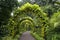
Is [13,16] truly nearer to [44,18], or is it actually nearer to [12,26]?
[12,26]

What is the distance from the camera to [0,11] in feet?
58.4

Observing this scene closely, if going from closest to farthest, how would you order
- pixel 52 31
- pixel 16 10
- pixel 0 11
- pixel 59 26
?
pixel 59 26
pixel 52 31
pixel 0 11
pixel 16 10

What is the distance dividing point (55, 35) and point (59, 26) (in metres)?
0.76

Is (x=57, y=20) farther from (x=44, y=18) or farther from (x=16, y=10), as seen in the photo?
(x=16, y=10)

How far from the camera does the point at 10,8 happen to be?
19141 millimetres

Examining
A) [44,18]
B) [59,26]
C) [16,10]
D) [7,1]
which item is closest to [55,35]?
[59,26]

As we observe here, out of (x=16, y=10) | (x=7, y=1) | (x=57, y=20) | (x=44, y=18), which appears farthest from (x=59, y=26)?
(x=16, y=10)

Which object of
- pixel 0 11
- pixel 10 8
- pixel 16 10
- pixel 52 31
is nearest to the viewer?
pixel 52 31

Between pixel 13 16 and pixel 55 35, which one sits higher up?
pixel 13 16

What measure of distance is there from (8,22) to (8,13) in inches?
89.3

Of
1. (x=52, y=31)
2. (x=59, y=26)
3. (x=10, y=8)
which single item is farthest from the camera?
(x=10, y=8)

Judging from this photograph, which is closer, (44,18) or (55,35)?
(55,35)

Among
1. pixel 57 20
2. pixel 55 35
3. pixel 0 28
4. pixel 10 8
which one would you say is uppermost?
pixel 10 8

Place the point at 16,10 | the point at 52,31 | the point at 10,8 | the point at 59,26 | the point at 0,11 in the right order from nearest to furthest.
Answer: the point at 59,26 < the point at 52,31 < the point at 0,11 < the point at 10,8 < the point at 16,10
